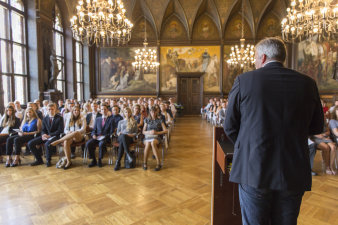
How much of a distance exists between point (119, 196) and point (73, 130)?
2.57 m

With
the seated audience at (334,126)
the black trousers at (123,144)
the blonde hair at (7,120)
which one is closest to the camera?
the seated audience at (334,126)

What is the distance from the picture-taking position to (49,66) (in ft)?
35.5

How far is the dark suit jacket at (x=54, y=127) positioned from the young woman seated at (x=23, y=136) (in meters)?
0.25

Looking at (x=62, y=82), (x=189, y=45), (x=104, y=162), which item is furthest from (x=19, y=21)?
(x=189, y=45)

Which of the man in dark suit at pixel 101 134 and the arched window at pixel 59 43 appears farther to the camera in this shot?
the arched window at pixel 59 43

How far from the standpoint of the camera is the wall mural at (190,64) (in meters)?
16.8

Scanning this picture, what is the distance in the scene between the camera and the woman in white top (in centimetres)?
517

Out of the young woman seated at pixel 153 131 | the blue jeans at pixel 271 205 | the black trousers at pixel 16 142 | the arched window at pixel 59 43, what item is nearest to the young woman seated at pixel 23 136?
the black trousers at pixel 16 142

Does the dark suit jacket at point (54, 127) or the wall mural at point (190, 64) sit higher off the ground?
the wall mural at point (190, 64)

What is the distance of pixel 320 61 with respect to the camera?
13.9 metres

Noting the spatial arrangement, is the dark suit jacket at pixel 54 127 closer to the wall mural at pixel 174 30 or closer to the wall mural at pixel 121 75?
the wall mural at pixel 121 75

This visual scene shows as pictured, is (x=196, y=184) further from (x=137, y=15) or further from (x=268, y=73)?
(x=137, y=15)

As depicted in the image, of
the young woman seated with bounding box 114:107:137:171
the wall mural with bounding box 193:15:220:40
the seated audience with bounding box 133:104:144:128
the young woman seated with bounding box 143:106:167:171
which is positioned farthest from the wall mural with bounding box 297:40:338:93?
the young woman seated with bounding box 114:107:137:171

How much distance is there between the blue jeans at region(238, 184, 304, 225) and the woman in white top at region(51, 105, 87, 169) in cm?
469
